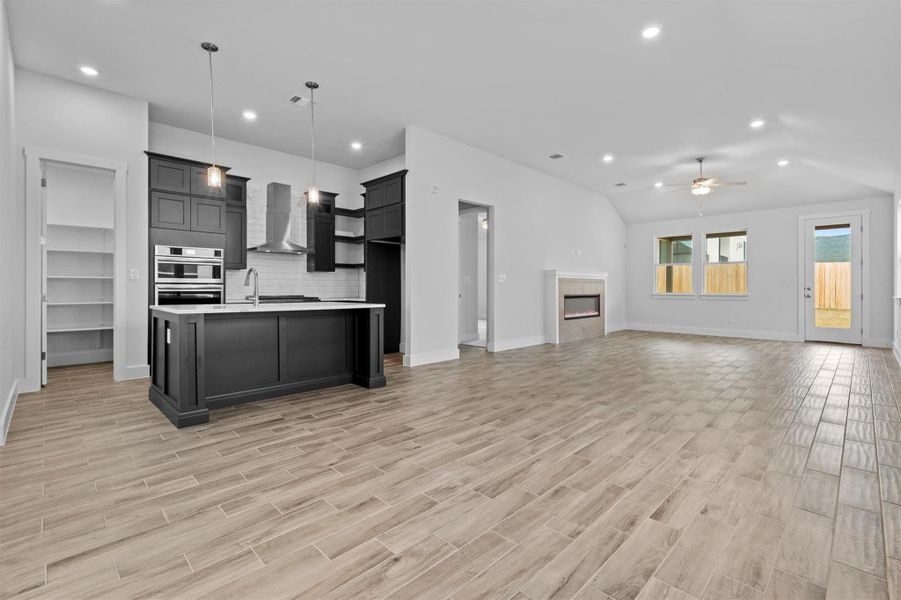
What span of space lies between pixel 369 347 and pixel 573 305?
551 cm

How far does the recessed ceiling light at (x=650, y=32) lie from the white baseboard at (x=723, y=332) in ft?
25.6

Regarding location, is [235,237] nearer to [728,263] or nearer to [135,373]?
[135,373]

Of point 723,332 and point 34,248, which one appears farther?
point 723,332

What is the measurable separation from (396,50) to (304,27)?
0.83 metres

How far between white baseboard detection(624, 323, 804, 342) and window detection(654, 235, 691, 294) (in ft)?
2.98

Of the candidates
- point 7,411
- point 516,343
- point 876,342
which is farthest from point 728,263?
point 7,411

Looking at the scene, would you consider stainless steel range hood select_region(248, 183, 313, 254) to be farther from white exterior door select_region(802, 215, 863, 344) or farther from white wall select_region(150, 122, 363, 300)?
white exterior door select_region(802, 215, 863, 344)

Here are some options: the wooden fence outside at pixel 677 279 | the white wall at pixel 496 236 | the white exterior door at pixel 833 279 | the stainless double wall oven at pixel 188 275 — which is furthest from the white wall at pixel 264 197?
the white exterior door at pixel 833 279

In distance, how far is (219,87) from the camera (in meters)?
4.72

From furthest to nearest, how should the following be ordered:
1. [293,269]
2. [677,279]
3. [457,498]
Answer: [677,279], [293,269], [457,498]

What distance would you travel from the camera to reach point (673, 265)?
1042 centimetres

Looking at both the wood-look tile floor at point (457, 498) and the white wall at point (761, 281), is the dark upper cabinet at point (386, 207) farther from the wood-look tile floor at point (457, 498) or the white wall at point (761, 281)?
the white wall at point (761, 281)

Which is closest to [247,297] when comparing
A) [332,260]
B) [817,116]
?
[332,260]

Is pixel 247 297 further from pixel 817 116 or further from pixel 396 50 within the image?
pixel 817 116
